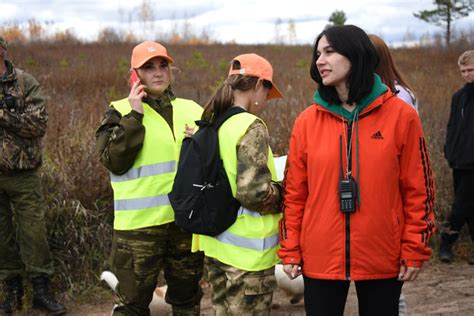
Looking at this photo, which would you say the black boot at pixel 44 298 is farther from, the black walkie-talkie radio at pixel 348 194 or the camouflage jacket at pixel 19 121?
the black walkie-talkie radio at pixel 348 194

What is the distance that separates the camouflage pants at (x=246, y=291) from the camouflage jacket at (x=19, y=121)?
2.23 m

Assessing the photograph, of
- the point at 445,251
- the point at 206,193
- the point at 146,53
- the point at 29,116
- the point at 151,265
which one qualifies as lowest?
the point at 445,251

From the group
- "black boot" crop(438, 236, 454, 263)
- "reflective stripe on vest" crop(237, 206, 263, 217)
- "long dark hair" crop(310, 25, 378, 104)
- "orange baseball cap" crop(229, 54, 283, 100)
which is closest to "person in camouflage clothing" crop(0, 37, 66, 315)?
"orange baseball cap" crop(229, 54, 283, 100)

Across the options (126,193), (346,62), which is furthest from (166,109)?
(346,62)

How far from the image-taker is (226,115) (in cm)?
291

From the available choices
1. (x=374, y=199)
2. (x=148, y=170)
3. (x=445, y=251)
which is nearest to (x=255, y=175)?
(x=374, y=199)

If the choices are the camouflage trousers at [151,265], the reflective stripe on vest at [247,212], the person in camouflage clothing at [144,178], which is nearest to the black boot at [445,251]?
the camouflage trousers at [151,265]

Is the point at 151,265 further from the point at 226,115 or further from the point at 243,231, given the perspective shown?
the point at 226,115

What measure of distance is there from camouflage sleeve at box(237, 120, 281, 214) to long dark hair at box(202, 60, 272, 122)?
20 cm

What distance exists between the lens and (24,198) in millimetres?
4531

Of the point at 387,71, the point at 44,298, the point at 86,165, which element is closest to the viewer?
the point at 387,71

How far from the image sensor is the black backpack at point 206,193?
9.36ft

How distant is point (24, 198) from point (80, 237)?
928mm

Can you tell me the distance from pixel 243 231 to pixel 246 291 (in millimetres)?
301
